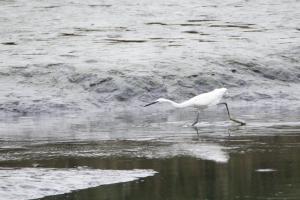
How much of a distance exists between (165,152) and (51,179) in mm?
2336

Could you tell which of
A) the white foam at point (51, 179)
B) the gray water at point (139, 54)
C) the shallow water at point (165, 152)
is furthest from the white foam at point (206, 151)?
the gray water at point (139, 54)

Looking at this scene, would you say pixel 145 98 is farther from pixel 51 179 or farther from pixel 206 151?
pixel 51 179

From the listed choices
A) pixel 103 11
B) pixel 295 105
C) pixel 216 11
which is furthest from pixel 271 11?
pixel 295 105

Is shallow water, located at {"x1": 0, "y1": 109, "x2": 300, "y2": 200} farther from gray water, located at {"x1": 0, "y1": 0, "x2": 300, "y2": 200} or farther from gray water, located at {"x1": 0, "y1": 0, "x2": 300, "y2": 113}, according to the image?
gray water, located at {"x1": 0, "y1": 0, "x2": 300, "y2": 113}

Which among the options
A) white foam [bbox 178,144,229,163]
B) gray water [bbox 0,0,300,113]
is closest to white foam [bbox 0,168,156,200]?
white foam [bbox 178,144,229,163]

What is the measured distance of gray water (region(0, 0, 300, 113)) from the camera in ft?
61.3

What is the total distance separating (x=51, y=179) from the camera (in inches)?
364

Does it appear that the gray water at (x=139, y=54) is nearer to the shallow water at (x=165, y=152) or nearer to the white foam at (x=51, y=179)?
the shallow water at (x=165, y=152)

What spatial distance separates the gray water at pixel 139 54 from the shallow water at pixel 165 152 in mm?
1778

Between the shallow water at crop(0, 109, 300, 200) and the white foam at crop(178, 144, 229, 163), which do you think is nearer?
the shallow water at crop(0, 109, 300, 200)

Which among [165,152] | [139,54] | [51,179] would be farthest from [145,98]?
[51,179]

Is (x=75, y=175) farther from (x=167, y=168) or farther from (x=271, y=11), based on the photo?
(x=271, y=11)

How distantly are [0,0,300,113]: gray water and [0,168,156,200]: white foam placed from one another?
7.71 meters

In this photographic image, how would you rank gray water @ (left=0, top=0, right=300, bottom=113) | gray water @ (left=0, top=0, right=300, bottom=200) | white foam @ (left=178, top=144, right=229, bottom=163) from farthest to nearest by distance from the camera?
gray water @ (left=0, top=0, right=300, bottom=113)
white foam @ (left=178, top=144, right=229, bottom=163)
gray water @ (left=0, top=0, right=300, bottom=200)
